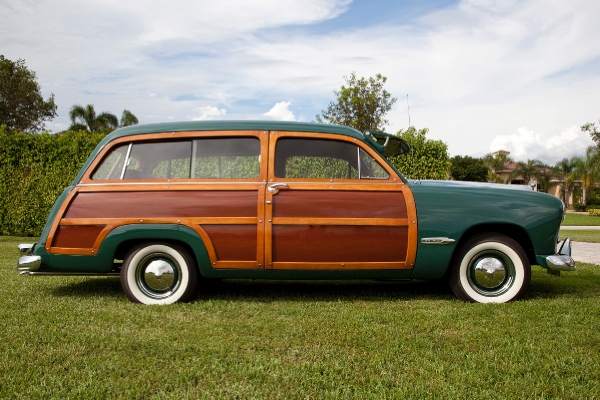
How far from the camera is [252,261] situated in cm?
464

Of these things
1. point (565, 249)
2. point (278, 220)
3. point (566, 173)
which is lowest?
point (565, 249)

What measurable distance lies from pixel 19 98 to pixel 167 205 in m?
27.0

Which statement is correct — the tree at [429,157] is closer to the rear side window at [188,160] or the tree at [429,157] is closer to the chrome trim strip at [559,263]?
the chrome trim strip at [559,263]

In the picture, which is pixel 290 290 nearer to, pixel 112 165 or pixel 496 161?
pixel 112 165

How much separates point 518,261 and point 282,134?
2.57 metres

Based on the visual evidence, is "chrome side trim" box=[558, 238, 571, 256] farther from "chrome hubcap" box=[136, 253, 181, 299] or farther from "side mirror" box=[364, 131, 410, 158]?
"chrome hubcap" box=[136, 253, 181, 299]

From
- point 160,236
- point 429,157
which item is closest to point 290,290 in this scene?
point 160,236

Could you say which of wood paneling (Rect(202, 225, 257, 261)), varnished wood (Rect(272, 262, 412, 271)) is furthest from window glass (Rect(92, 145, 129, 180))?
varnished wood (Rect(272, 262, 412, 271))

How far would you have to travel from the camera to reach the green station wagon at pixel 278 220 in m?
4.62

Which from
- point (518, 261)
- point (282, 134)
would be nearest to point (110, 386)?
point (282, 134)

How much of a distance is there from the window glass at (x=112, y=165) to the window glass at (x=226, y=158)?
0.74 m

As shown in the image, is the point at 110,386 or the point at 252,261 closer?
the point at 110,386

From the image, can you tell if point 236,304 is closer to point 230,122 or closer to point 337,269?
point 337,269

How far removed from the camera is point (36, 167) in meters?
11.5
